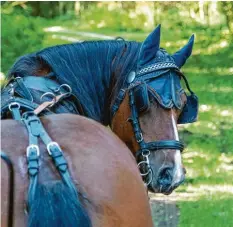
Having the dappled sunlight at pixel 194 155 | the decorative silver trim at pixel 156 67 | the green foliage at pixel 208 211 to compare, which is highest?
the decorative silver trim at pixel 156 67

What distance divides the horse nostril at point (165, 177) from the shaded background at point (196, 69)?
8.84 ft

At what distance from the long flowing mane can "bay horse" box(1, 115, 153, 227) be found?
0.83 m

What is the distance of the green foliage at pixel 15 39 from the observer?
12133 mm

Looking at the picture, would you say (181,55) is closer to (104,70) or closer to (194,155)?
(104,70)

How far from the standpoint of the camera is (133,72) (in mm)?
3832

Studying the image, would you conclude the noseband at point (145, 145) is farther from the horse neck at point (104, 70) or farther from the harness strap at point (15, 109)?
the harness strap at point (15, 109)

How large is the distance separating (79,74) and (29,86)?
0.44 meters

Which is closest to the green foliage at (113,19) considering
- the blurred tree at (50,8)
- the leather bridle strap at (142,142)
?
the blurred tree at (50,8)

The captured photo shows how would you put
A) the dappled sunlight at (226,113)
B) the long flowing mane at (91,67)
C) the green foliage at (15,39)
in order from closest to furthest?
the long flowing mane at (91,67)
the dappled sunlight at (226,113)
the green foliage at (15,39)

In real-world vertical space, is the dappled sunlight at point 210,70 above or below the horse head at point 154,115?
below

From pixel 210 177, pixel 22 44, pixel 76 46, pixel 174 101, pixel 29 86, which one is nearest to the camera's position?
pixel 29 86

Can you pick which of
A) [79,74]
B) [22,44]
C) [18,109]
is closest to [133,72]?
[79,74]

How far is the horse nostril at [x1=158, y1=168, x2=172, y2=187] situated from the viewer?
11.3 ft

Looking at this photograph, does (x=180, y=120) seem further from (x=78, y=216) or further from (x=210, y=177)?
(x=210, y=177)
